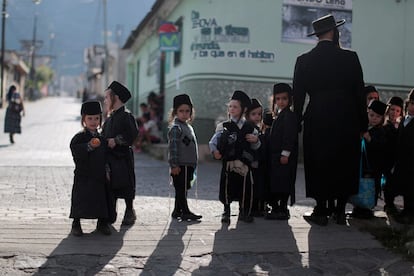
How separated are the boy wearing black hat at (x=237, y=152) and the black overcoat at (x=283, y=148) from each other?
0.24 metres

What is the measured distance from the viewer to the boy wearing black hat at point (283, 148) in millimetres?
6156

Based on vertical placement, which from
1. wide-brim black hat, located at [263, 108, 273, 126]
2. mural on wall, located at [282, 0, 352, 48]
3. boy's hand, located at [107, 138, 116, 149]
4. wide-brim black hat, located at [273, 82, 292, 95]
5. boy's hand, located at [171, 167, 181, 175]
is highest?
mural on wall, located at [282, 0, 352, 48]

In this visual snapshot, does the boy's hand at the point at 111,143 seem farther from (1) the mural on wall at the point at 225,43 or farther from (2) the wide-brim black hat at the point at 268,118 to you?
(1) the mural on wall at the point at 225,43

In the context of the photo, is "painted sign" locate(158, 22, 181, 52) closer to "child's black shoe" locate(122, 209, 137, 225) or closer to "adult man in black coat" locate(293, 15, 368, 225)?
"adult man in black coat" locate(293, 15, 368, 225)

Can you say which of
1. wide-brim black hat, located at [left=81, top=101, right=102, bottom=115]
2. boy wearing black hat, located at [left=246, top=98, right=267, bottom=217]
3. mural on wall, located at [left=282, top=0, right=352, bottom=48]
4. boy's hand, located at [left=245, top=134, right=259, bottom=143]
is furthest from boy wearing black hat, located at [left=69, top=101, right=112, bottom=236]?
mural on wall, located at [left=282, top=0, right=352, bottom=48]

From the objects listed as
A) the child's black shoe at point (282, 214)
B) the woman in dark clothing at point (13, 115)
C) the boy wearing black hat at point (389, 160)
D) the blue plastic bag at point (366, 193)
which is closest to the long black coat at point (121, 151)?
the child's black shoe at point (282, 214)

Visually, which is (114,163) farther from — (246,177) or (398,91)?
(398,91)

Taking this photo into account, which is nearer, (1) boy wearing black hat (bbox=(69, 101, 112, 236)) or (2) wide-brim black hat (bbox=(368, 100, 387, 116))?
(1) boy wearing black hat (bbox=(69, 101, 112, 236))

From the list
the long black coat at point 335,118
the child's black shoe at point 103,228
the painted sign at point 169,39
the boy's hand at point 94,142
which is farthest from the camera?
the painted sign at point 169,39

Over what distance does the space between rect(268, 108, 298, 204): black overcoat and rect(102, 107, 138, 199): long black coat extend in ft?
5.08

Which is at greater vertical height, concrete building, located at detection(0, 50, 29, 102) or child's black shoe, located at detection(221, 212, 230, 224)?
concrete building, located at detection(0, 50, 29, 102)

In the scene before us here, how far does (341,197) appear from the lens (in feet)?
19.9

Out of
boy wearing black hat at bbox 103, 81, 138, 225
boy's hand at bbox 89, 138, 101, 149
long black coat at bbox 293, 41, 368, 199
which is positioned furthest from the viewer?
long black coat at bbox 293, 41, 368, 199

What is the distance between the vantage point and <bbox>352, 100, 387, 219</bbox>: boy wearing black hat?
632cm
